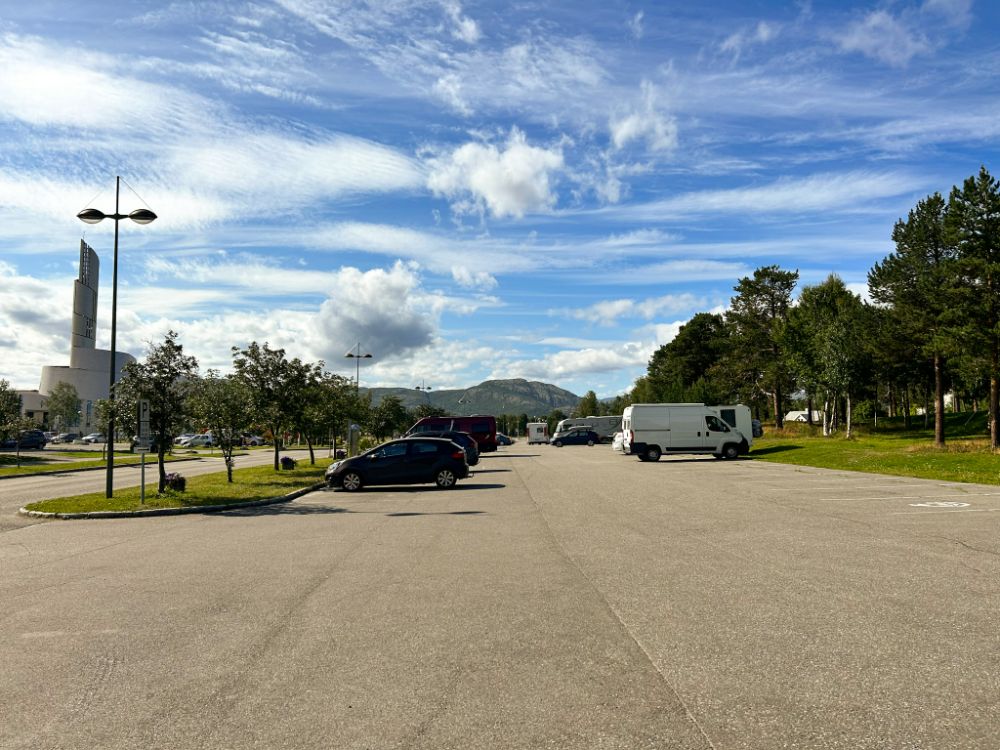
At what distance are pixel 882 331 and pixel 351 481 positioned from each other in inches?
1489

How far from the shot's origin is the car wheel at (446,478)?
22.7 meters

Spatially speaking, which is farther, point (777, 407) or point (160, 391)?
point (777, 407)

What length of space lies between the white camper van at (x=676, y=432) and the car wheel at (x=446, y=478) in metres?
16.3

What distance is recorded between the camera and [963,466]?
2602cm

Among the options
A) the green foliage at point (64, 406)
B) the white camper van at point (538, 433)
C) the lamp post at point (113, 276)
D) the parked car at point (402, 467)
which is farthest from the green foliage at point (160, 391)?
the green foliage at point (64, 406)

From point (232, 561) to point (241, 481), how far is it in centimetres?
1565

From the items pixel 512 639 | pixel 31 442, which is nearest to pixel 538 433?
pixel 31 442

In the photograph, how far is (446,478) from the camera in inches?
894

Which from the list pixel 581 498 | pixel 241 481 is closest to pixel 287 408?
pixel 241 481

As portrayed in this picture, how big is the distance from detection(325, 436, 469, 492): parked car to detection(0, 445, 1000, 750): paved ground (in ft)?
32.7

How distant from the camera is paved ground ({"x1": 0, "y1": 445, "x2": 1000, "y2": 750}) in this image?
4234 mm

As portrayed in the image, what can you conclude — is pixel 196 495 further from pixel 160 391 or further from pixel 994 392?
pixel 994 392

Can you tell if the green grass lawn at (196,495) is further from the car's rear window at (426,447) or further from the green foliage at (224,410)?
the car's rear window at (426,447)

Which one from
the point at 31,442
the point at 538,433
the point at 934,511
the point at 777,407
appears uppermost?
the point at 777,407
